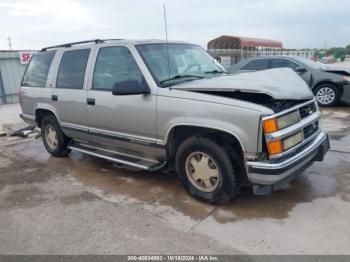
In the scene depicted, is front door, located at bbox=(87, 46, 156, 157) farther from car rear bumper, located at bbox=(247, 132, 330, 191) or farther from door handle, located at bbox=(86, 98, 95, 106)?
car rear bumper, located at bbox=(247, 132, 330, 191)

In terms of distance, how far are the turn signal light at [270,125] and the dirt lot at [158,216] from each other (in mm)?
964

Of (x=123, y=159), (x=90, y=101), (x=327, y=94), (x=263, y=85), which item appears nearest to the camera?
(x=263, y=85)

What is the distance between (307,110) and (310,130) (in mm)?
242

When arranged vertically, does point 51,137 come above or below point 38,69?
below

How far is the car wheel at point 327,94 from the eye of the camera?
32.4ft

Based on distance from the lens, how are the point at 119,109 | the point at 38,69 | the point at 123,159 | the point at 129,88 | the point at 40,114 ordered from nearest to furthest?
the point at 129,88 → the point at 119,109 → the point at 123,159 → the point at 38,69 → the point at 40,114

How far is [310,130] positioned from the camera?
412 cm

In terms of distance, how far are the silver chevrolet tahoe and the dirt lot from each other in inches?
14.1

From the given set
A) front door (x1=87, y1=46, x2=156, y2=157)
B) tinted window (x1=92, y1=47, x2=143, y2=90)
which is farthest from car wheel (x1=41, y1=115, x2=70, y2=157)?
tinted window (x1=92, y1=47, x2=143, y2=90)

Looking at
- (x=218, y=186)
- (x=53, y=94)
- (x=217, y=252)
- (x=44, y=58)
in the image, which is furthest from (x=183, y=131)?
(x=44, y=58)

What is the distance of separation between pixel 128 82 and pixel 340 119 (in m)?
6.25

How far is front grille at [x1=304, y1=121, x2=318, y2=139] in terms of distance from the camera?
3999 millimetres

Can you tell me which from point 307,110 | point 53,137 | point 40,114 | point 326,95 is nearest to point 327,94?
point 326,95

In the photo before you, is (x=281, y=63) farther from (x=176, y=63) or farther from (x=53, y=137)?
(x=53, y=137)
